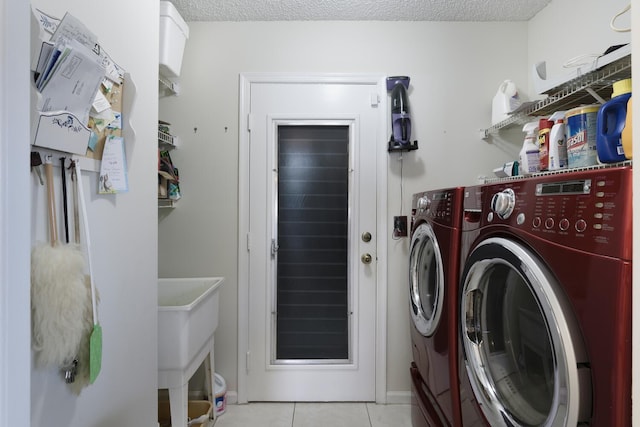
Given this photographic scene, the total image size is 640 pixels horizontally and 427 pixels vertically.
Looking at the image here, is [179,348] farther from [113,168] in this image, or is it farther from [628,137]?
[628,137]

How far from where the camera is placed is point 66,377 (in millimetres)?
816

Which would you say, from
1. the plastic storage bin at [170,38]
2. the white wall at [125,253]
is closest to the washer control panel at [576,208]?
the white wall at [125,253]

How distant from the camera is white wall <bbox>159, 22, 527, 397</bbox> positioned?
204 cm

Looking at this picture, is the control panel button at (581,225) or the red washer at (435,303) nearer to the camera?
the control panel button at (581,225)

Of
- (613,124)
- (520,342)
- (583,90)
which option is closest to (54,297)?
(520,342)

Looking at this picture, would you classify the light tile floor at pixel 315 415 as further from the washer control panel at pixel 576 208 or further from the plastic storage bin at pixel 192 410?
the washer control panel at pixel 576 208

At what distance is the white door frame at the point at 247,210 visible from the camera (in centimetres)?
204

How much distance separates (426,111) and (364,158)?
0.47m

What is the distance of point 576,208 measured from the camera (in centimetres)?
70

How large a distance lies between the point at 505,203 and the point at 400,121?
1161 mm

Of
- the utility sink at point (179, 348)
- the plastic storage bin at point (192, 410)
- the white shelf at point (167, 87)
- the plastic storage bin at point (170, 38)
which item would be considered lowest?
the plastic storage bin at point (192, 410)

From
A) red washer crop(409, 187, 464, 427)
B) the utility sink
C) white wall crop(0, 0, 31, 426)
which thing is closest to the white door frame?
red washer crop(409, 187, 464, 427)

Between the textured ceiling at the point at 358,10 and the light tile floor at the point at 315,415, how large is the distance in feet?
7.61

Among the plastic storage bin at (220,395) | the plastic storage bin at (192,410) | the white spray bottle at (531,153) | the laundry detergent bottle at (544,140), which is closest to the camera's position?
the laundry detergent bottle at (544,140)
